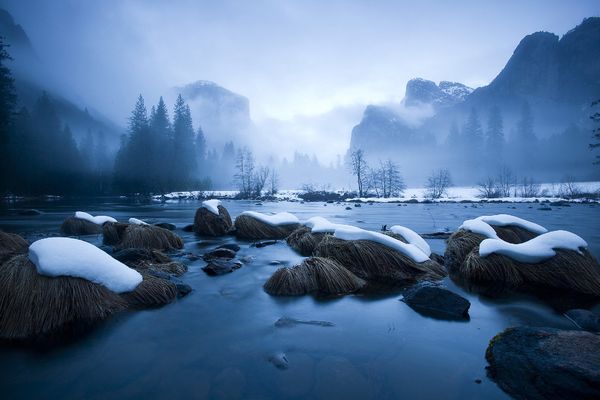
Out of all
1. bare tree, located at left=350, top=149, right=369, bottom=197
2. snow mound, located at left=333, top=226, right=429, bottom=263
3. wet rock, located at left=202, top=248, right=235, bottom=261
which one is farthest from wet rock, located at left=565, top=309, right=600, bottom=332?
bare tree, located at left=350, top=149, right=369, bottom=197

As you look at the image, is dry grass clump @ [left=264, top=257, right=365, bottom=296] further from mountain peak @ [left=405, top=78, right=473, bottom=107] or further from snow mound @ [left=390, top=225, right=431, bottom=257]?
mountain peak @ [left=405, top=78, right=473, bottom=107]

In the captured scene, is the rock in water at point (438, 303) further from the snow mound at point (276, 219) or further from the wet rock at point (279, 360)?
the snow mound at point (276, 219)

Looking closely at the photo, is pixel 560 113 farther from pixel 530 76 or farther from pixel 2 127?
pixel 2 127

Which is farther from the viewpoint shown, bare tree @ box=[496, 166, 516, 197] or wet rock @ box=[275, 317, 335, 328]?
bare tree @ box=[496, 166, 516, 197]

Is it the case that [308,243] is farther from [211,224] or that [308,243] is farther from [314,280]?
[211,224]

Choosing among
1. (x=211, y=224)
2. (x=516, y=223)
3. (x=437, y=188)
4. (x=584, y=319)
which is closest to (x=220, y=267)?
(x=584, y=319)

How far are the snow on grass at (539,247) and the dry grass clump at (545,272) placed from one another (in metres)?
0.09

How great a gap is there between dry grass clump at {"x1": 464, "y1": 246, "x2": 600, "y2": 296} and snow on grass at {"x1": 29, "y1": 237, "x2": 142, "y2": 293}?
695 cm

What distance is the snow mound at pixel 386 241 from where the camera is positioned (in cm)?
666

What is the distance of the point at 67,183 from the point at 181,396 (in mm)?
57550

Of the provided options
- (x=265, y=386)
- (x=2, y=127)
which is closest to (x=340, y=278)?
(x=265, y=386)

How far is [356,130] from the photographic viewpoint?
198m

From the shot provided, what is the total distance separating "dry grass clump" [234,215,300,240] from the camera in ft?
41.0

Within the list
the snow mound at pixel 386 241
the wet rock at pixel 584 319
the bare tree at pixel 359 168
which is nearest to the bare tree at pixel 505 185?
the bare tree at pixel 359 168
